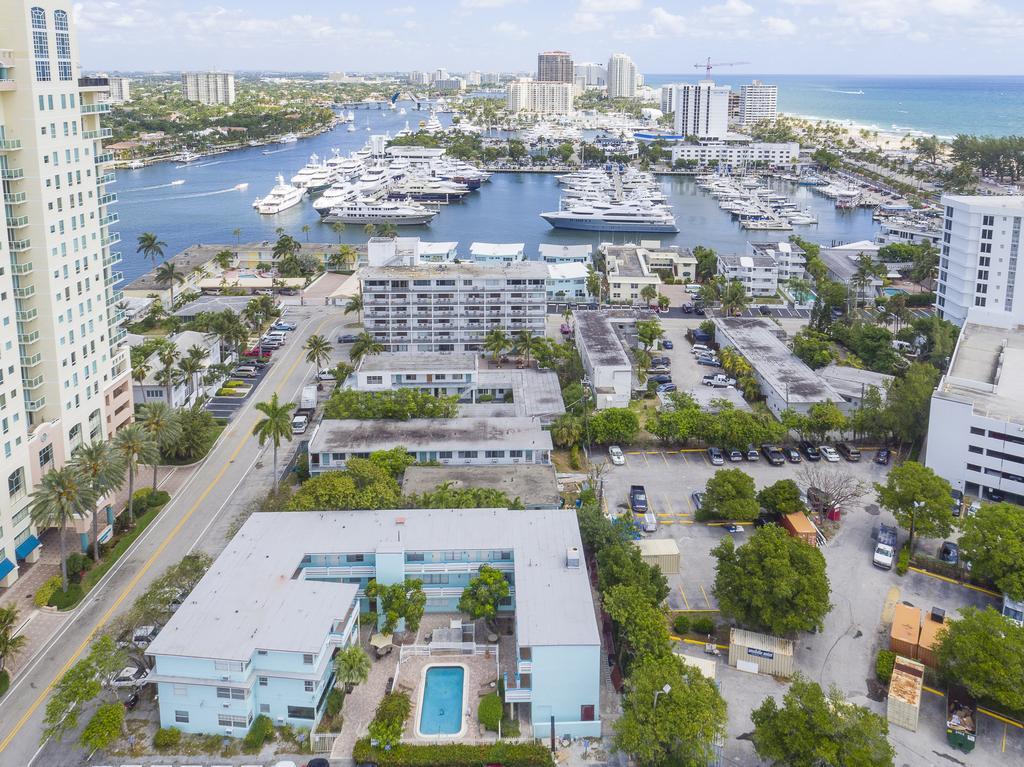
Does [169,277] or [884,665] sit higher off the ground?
[169,277]

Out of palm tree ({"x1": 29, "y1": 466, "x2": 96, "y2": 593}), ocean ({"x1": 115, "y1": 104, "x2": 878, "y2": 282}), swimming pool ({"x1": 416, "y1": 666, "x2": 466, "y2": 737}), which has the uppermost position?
ocean ({"x1": 115, "y1": 104, "x2": 878, "y2": 282})

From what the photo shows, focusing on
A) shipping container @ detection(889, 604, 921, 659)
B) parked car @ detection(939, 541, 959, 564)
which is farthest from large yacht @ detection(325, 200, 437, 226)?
shipping container @ detection(889, 604, 921, 659)

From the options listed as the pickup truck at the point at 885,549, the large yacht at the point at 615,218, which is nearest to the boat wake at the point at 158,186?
the large yacht at the point at 615,218

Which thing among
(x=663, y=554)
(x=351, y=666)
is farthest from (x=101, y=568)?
(x=663, y=554)

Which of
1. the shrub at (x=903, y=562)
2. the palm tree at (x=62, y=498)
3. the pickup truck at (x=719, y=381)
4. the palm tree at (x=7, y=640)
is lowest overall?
the shrub at (x=903, y=562)

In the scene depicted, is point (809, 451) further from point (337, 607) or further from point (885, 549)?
point (337, 607)

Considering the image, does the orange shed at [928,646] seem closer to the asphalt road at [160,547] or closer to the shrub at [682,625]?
the shrub at [682,625]

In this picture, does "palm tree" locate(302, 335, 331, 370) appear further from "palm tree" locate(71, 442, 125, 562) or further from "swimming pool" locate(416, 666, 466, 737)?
"swimming pool" locate(416, 666, 466, 737)
